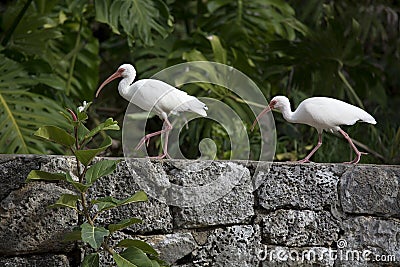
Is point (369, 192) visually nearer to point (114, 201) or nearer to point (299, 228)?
point (299, 228)

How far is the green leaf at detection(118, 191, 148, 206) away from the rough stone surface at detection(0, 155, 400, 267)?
155 millimetres

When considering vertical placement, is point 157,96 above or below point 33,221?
above

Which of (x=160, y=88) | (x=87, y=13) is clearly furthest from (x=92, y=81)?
(x=160, y=88)

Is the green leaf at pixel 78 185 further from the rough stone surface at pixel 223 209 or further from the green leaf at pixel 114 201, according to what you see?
the rough stone surface at pixel 223 209

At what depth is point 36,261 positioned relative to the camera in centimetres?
205

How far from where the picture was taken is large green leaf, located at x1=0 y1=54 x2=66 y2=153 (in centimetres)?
324

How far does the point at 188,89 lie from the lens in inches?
159

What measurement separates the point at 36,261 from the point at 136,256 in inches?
12.8

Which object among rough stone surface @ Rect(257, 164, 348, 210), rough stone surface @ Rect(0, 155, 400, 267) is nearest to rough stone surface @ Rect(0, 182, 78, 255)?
rough stone surface @ Rect(0, 155, 400, 267)

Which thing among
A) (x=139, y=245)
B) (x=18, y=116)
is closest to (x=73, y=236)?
(x=139, y=245)

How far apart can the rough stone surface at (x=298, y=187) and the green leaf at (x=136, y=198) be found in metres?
0.43

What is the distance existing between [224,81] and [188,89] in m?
0.63

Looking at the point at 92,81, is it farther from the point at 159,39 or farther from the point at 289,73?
the point at 289,73

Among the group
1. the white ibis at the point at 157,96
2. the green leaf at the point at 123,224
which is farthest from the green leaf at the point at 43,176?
the white ibis at the point at 157,96
